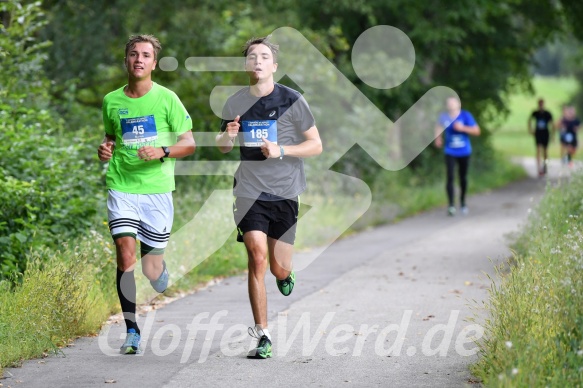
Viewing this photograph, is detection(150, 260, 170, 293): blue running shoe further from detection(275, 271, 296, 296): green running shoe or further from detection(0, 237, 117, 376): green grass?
detection(275, 271, 296, 296): green running shoe

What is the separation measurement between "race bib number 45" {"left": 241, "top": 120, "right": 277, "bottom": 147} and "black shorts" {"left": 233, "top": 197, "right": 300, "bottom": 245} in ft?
1.37

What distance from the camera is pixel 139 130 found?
7707 mm

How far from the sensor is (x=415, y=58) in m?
23.2

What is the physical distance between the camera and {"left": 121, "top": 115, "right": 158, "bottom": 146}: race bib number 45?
7691 mm

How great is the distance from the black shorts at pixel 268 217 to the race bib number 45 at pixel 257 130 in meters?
0.42

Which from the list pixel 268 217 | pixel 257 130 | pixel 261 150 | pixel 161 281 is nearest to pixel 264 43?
pixel 257 130

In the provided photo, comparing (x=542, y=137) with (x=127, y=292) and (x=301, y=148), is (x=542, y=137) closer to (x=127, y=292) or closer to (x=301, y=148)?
(x=301, y=148)

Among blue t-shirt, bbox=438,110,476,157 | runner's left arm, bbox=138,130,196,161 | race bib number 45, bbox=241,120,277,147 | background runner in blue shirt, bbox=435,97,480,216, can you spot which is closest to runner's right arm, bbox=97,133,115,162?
runner's left arm, bbox=138,130,196,161

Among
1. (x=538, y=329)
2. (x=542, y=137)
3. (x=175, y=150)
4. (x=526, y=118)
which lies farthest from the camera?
(x=526, y=118)

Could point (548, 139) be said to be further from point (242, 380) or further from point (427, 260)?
point (242, 380)

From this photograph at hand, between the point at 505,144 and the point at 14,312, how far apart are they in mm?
53186

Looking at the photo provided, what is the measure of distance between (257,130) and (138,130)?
0.87 metres

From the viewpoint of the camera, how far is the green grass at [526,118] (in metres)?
52.4

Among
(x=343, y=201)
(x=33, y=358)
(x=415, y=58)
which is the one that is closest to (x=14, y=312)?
(x=33, y=358)
